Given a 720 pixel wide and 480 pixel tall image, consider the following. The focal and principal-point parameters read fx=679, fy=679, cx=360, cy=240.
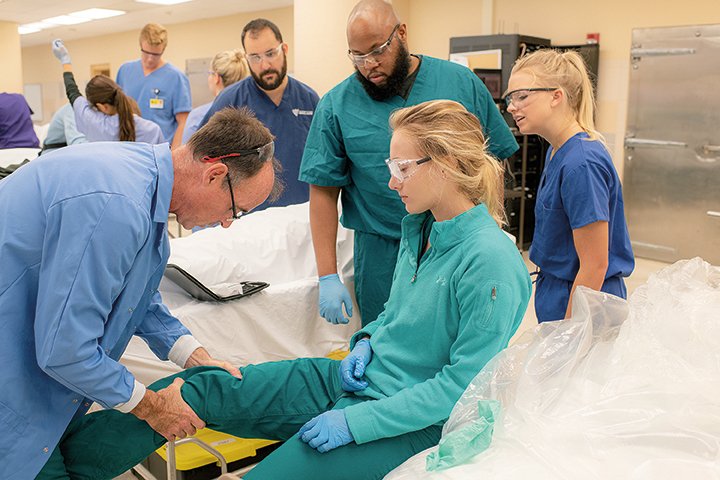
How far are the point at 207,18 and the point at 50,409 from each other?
33.5ft

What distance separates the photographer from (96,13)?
1006cm

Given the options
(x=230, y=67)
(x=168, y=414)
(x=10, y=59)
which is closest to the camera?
(x=168, y=414)

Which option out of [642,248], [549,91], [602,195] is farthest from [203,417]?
[642,248]

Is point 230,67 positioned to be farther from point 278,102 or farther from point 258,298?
point 258,298

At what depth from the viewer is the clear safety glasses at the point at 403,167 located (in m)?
1.54

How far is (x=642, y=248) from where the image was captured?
5.94m

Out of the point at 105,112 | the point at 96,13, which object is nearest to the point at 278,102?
the point at 105,112

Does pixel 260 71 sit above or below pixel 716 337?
above

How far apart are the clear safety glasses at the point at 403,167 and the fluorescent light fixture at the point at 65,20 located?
417 inches

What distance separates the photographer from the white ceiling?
8.95 m

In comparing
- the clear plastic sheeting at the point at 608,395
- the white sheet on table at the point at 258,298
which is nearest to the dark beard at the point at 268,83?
the white sheet on table at the point at 258,298

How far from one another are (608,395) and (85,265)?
0.96m

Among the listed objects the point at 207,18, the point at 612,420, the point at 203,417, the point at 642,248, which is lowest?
the point at 642,248

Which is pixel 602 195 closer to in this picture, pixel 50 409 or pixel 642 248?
pixel 50 409
